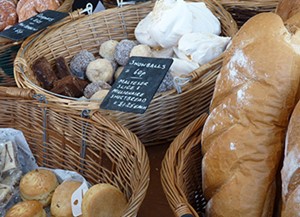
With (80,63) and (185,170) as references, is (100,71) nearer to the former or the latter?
(80,63)

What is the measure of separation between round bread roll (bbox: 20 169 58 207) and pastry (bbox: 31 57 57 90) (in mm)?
498

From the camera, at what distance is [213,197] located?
892 mm

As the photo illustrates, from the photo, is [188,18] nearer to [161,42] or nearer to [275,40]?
[161,42]

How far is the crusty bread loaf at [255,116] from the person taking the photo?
31.6 inches

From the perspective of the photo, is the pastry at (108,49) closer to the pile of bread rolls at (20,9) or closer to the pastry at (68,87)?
the pastry at (68,87)

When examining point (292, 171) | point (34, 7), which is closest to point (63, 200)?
point (292, 171)

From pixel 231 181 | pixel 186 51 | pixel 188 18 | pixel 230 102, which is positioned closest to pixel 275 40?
pixel 230 102

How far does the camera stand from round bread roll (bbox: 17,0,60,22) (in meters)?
2.01

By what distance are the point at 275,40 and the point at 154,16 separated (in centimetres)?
86

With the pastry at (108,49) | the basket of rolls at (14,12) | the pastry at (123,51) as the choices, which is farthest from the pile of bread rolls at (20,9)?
the pastry at (123,51)

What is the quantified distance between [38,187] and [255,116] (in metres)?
0.61

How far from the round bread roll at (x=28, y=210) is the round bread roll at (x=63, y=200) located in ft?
0.11

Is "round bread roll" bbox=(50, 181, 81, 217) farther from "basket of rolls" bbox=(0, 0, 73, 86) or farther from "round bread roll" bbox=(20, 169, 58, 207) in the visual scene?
"basket of rolls" bbox=(0, 0, 73, 86)

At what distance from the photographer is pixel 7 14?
2061 mm
